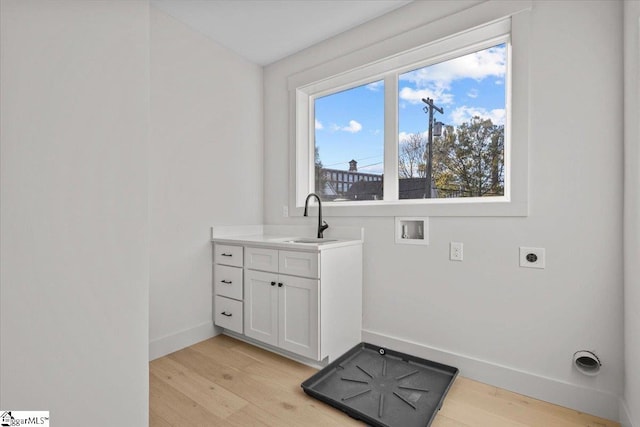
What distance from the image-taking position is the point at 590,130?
65.3 inches

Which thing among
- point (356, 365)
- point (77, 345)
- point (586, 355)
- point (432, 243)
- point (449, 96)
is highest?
point (449, 96)

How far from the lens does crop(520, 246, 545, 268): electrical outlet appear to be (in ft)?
5.86

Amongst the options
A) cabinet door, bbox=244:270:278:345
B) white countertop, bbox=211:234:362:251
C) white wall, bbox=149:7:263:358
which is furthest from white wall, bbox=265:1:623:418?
white wall, bbox=149:7:263:358

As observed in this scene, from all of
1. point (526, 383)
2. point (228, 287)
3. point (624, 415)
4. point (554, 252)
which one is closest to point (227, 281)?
point (228, 287)

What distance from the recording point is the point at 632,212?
1457 mm

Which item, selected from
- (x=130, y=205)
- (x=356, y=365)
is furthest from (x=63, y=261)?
(x=356, y=365)

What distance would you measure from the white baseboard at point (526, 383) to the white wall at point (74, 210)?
5.73 feet

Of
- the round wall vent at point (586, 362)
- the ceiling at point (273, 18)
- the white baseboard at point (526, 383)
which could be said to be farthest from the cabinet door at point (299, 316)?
the ceiling at point (273, 18)

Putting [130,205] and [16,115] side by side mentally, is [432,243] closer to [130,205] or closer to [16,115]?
[130,205]

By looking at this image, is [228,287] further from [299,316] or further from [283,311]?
[299,316]

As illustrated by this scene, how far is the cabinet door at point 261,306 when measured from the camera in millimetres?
2309

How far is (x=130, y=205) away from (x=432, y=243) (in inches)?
71.1

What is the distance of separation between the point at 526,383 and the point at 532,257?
2.35 ft

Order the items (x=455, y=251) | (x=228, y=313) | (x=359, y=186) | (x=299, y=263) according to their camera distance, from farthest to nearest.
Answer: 1. (x=359, y=186)
2. (x=228, y=313)
3. (x=299, y=263)
4. (x=455, y=251)
